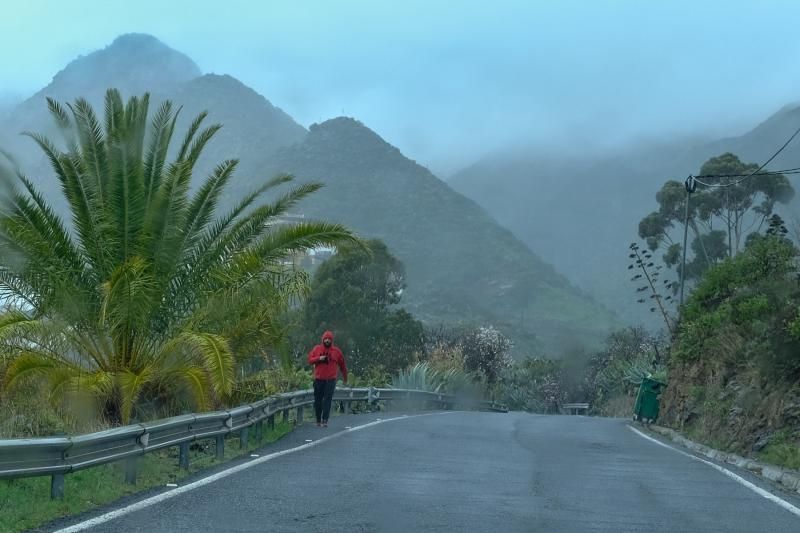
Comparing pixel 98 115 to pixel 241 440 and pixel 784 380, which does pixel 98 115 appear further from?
pixel 784 380

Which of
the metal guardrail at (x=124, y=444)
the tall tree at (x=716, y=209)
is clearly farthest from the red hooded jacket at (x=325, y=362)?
the tall tree at (x=716, y=209)

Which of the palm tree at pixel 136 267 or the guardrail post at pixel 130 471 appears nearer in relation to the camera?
the guardrail post at pixel 130 471

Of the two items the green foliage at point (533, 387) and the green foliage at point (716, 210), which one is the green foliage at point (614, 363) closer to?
the green foliage at point (533, 387)

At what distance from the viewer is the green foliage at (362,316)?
180 feet

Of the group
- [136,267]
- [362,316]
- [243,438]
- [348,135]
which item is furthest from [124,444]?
[348,135]

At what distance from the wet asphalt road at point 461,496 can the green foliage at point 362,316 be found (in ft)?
123

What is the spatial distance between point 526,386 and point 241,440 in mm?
54299

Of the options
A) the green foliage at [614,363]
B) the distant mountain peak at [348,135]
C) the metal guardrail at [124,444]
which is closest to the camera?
the metal guardrail at [124,444]

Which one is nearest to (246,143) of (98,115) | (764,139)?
(764,139)

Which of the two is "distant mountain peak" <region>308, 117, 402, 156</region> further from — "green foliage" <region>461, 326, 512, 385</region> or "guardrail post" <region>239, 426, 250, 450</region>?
"guardrail post" <region>239, 426, 250, 450</region>

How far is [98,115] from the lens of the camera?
18031 millimetres

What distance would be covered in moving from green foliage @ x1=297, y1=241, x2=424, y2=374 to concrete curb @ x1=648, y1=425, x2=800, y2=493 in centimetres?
3155

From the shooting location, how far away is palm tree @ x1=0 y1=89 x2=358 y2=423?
52.6ft

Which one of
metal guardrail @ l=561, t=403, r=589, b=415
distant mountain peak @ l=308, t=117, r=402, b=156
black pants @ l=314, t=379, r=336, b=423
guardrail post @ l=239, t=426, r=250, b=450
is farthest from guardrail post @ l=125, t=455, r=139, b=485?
distant mountain peak @ l=308, t=117, r=402, b=156
